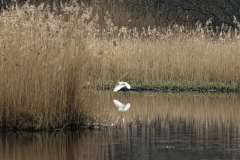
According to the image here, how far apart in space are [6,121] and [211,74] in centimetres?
1153

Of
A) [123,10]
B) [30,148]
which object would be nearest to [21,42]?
[30,148]

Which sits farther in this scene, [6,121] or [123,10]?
[123,10]

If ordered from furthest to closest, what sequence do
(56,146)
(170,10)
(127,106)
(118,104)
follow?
(170,10) → (118,104) → (127,106) → (56,146)

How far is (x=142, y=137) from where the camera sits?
11109mm

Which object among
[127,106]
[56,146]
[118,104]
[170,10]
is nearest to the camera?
[56,146]

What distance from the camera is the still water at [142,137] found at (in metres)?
9.45

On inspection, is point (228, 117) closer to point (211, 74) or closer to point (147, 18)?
point (211, 74)

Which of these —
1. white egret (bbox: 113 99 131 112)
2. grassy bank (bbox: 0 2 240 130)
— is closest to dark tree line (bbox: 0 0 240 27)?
white egret (bbox: 113 99 131 112)

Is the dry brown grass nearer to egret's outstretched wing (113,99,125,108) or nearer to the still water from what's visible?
the still water

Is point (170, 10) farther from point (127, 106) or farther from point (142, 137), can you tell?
point (142, 137)

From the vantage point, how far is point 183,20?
1358 inches

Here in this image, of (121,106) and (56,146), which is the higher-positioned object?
(121,106)

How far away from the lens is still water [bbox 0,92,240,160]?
9445 millimetres

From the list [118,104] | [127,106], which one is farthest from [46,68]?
[118,104]
